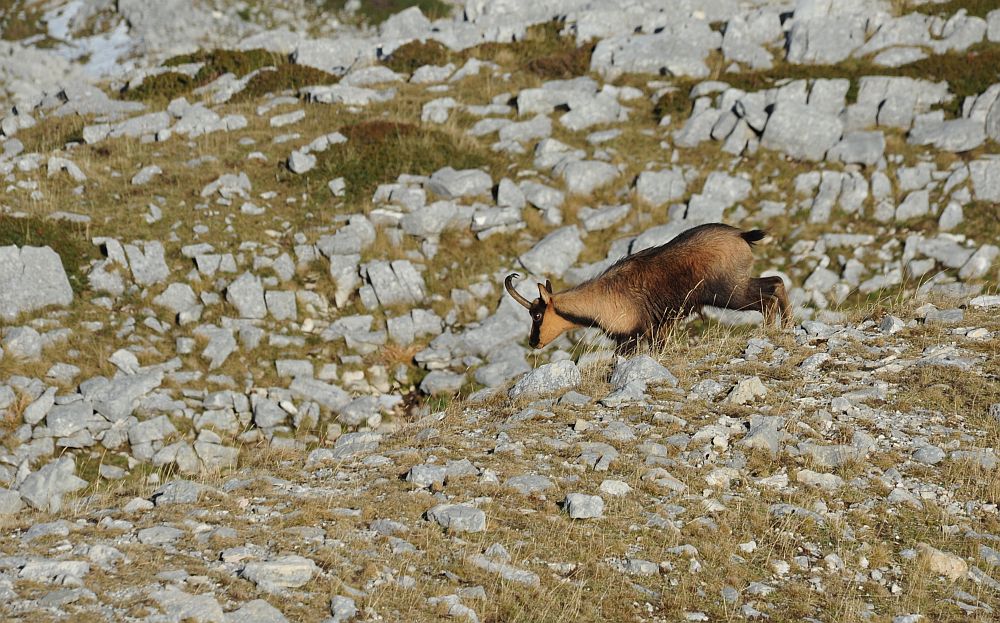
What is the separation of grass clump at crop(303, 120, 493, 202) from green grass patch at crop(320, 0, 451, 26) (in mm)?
44827

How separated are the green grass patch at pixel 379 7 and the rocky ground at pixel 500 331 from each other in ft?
109

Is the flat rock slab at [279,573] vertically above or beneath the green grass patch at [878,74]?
beneath

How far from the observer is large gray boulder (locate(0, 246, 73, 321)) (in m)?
13.0

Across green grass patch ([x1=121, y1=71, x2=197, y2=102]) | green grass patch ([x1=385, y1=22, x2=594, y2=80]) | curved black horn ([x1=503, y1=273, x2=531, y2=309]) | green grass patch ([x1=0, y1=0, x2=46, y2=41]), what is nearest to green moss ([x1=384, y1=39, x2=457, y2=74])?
green grass patch ([x1=385, y1=22, x2=594, y2=80])

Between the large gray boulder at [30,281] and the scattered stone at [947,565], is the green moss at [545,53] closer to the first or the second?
the large gray boulder at [30,281]

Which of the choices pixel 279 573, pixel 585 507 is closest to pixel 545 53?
pixel 585 507

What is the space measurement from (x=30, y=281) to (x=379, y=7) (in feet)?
186

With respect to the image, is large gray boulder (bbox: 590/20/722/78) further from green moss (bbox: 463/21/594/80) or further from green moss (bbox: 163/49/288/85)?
green moss (bbox: 163/49/288/85)

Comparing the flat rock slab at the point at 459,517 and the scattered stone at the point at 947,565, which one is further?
the flat rock slab at the point at 459,517

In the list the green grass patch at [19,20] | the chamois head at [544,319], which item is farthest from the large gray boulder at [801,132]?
the green grass patch at [19,20]

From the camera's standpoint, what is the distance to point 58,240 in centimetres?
1427

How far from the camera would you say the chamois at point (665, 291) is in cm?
1071

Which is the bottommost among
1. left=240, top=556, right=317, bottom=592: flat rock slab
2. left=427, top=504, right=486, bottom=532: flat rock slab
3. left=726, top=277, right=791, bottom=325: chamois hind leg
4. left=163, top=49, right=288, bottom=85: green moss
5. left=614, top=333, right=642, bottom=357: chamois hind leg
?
left=614, top=333, right=642, bottom=357: chamois hind leg

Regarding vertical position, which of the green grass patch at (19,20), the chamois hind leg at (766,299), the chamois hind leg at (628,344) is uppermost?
the green grass patch at (19,20)
